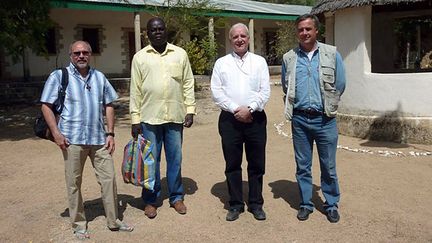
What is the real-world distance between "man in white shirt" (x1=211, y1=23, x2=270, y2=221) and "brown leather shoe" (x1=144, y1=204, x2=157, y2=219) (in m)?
0.73

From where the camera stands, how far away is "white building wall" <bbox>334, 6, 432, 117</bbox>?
790 centimetres

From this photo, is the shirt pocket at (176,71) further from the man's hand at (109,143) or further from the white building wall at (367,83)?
the white building wall at (367,83)

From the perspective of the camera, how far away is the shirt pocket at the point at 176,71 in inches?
174

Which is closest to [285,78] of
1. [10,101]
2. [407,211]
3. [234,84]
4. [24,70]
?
[234,84]

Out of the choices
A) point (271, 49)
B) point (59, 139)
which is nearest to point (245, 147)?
point (59, 139)

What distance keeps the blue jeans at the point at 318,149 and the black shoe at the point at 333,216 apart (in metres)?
0.04

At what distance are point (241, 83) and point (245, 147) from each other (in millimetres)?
626

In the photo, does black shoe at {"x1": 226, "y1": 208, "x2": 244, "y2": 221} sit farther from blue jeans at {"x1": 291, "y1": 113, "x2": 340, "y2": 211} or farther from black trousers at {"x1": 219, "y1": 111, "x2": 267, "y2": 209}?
blue jeans at {"x1": 291, "y1": 113, "x2": 340, "y2": 211}

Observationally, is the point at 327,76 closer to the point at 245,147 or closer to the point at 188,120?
the point at 245,147

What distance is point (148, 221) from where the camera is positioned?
4.52m

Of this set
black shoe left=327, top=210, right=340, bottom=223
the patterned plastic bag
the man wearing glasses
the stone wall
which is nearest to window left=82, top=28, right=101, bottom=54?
the stone wall

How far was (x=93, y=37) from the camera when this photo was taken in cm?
1948

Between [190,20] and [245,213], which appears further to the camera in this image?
[190,20]

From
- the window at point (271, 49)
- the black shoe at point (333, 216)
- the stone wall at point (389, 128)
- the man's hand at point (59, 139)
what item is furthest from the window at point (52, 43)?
the black shoe at point (333, 216)
